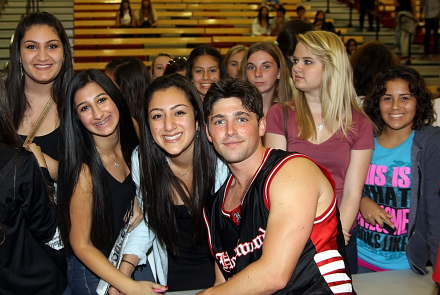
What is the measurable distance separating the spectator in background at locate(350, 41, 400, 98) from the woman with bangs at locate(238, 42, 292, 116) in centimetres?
53

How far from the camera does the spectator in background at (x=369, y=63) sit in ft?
9.80

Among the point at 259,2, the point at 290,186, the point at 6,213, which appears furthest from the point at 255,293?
the point at 259,2

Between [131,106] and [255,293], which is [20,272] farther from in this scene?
[131,106]

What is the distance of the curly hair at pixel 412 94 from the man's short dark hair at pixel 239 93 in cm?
99

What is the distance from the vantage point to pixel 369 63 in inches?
118

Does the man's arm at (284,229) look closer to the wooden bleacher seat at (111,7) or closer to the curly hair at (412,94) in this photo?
the curly hair at (412,94)

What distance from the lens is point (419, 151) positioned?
7.28 feet

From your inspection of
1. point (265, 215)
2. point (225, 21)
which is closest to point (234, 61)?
point (265, 215)

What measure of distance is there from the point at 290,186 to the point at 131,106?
2.25m

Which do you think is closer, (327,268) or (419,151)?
(327,268)

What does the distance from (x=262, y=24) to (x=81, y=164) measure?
8625mm

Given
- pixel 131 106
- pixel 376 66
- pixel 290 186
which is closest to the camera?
pixel 290 186

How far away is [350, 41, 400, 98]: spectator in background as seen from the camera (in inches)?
118

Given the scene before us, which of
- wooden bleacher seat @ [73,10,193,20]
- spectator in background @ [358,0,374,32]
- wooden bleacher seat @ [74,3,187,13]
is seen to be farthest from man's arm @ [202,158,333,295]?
wooden bleacher seat @ [74,3,187,13]
